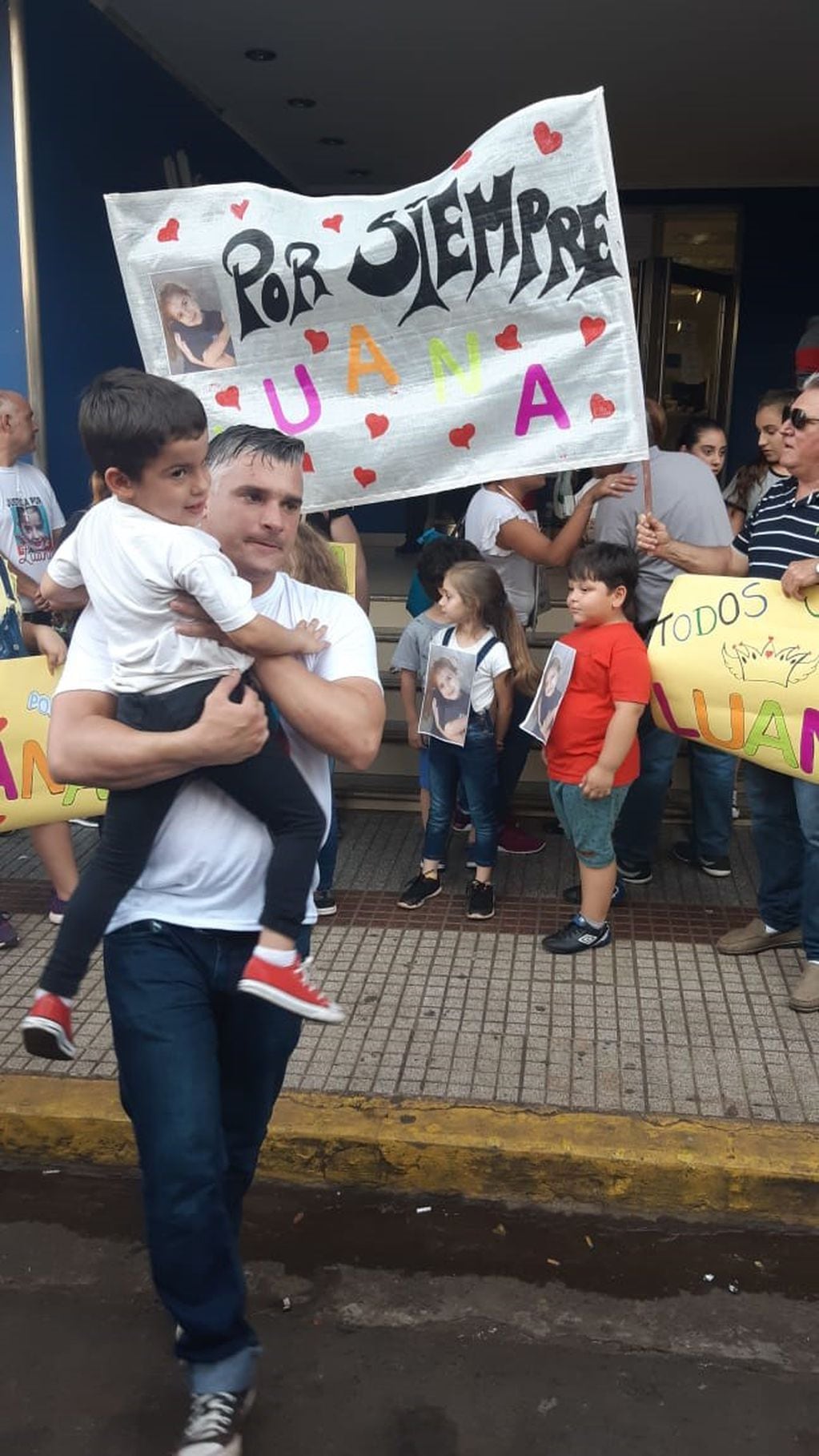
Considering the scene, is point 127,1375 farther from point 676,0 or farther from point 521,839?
point 676,0

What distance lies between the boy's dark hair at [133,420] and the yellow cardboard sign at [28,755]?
2.36 meters

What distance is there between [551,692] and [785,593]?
96cm

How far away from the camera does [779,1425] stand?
2512 millimetres

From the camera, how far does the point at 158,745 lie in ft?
7.07

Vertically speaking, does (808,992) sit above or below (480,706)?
below

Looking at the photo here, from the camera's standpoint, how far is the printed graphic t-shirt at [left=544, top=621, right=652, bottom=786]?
4410 millimetres

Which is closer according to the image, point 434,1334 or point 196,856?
point 196,856

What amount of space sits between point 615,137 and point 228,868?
8.90 meters

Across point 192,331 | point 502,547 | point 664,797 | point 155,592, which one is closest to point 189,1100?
point 155,592

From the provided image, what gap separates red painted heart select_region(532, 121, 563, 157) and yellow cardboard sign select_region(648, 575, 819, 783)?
1.58 metres

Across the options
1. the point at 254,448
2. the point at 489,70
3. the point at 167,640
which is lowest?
the point at 167,640

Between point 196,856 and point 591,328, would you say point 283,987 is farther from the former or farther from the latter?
point 591,328

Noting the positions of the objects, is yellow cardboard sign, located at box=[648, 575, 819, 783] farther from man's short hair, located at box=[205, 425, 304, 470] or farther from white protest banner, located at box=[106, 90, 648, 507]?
man's short hair, located at box=[205, 425, 304, 470]

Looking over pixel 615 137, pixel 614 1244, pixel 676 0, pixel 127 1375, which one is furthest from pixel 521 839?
pixel 615 137
